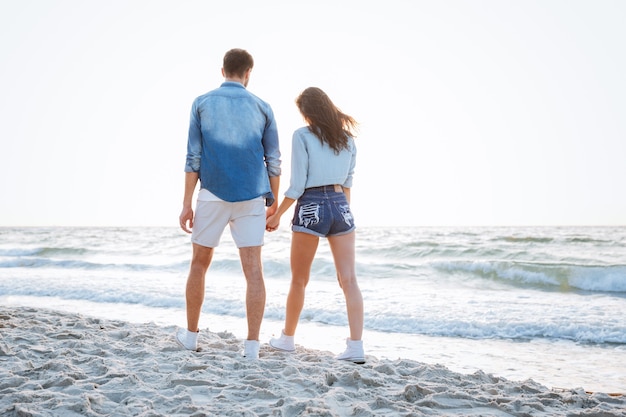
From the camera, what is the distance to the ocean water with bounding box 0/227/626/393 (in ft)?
17.5

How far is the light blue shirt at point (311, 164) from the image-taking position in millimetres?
3881

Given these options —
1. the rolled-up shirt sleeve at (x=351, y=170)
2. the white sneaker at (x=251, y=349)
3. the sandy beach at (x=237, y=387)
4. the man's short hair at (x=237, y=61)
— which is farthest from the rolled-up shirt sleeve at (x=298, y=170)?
the sandy beach at (x=237, y=387)

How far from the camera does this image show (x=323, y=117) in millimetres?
3918

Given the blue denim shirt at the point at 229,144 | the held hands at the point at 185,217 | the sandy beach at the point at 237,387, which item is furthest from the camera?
the held hands at the point at 185,217

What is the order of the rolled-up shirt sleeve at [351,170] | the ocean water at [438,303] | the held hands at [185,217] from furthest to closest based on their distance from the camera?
the ocean water at [438,303] < the rolled-up shirt sleeve at [351,170] < the held hands at [185,217]

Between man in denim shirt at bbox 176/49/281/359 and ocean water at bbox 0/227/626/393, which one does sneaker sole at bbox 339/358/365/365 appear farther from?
ocean water at bbox 0/227/626/393

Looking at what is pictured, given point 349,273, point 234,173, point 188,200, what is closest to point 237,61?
point 234,173

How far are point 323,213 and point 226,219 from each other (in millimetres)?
654

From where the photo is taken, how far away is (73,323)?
5172 mm

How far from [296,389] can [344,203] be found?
4.42 ft

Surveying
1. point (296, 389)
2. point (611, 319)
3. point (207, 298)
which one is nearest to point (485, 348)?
point (611, 319)

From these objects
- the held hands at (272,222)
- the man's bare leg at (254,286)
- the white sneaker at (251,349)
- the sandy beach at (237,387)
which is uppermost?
the held hands at (272,222)

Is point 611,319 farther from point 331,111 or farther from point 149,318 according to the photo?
point 149,318

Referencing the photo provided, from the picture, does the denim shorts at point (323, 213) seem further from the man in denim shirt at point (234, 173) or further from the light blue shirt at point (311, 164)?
the man in denim shirt at point (234, 173)
